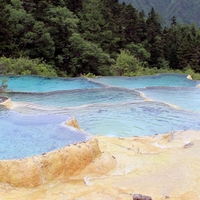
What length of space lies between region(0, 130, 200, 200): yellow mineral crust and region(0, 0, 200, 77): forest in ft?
33.8

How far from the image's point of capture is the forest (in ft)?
56.3

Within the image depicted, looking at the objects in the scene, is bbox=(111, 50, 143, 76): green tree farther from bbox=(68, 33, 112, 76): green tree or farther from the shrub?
the shrub

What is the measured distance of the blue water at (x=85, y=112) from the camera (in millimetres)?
4910

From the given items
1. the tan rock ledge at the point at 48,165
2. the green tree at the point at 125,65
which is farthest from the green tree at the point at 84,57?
the tan rock ledge at the point at 48,165

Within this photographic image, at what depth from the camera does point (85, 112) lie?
806 centimetres

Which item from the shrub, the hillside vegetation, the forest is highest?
the hillside vegetation

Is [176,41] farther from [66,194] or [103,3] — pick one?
[66,194]

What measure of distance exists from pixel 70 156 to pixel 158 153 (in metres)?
1.48

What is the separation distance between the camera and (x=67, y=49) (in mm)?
19719

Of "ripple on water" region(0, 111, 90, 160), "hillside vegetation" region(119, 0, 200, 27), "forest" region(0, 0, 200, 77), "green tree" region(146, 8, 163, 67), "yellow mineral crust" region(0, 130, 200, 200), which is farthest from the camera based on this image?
"hillside vegetation" region(119, 0, 200, 27)

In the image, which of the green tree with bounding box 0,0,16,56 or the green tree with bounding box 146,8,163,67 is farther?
the green tree with bounding box 146,8,163,67

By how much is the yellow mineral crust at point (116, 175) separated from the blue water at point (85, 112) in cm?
43

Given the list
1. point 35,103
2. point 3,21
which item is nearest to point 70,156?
point 35,103

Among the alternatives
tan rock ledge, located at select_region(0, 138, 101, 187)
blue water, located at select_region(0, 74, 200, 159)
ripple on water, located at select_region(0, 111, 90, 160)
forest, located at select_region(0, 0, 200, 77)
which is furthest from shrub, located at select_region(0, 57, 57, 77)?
tan rock ledge, located at select_region(0, 138, 101, 187)
